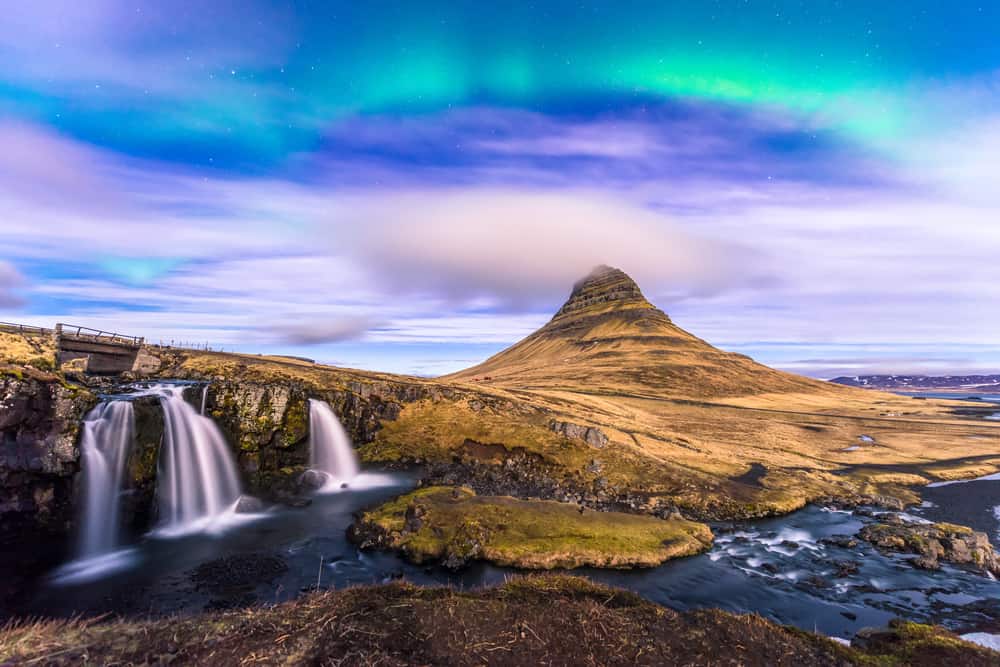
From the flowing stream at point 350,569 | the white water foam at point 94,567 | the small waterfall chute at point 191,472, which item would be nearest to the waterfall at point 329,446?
the flowing stream at point 350,569

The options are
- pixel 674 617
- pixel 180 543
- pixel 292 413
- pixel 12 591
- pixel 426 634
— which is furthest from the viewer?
pixel 292 413

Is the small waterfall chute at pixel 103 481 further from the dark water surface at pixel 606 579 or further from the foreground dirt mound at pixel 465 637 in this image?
the foreground dirt mound at pixel 465 637

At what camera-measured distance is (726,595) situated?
94.3 feet

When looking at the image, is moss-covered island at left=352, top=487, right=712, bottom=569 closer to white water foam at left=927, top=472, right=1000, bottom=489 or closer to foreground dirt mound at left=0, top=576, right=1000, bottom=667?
foreground dirt mound at left=0, top=576, right=1000, bottom=667

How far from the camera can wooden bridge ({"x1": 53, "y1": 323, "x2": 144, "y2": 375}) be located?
65688 millimetres

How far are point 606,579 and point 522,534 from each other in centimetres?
688

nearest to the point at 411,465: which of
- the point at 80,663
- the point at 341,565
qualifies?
the point at 341,565

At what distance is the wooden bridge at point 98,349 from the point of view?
65688 mm

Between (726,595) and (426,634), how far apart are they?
77.0 feet

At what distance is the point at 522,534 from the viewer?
33500mm

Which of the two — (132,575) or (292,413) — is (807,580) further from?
(292,413)

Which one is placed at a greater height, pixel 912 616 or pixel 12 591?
pixel 12 591

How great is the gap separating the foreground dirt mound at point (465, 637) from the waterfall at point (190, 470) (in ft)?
94.0

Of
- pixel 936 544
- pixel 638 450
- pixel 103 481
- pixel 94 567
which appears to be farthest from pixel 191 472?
pixel 936 544
